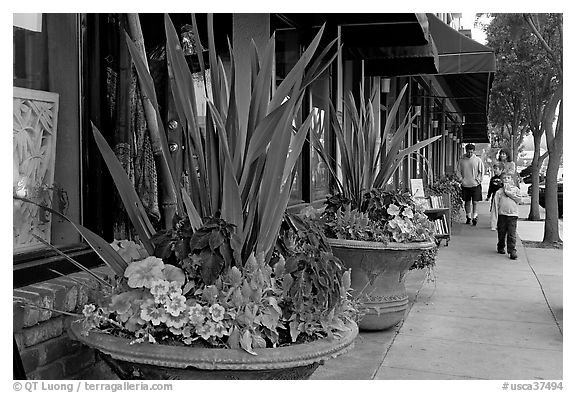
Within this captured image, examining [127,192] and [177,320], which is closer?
[177,320]

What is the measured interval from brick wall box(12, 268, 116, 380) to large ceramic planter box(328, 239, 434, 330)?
2.09 metres

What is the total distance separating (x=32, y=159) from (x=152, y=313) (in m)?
1.14

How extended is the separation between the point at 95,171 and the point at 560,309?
425 cm

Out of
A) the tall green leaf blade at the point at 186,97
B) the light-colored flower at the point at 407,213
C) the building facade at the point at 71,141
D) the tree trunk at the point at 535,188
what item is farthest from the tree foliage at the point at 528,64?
the tall green leaf blade at the point at 186,97

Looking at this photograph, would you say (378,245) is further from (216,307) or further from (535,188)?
(535,188)

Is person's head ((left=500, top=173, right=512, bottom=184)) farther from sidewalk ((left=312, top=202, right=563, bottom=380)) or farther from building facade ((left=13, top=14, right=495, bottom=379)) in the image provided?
building facade ((left=13, top=14, right=495, bottom=379))

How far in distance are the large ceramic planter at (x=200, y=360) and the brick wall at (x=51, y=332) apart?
409 mm

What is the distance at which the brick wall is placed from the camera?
96.7 inches

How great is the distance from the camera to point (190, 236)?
2.30m

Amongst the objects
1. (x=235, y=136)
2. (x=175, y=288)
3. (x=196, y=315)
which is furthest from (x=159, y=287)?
(x=235, y=136)

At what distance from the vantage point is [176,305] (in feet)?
7.07

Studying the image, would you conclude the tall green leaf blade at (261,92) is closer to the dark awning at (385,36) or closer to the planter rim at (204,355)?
the planter rim at (204,355)

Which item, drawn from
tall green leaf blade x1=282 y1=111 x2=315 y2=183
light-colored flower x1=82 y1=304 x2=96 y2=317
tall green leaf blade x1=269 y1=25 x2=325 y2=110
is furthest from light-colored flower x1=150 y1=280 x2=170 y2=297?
tall green leaf blade x1=269 y1=25 x2=325 y2=110

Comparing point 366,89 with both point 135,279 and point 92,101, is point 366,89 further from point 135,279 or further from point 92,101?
point 135,279
